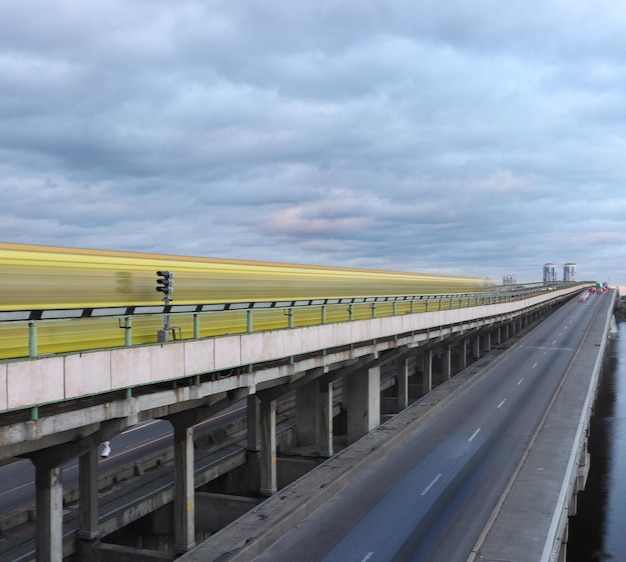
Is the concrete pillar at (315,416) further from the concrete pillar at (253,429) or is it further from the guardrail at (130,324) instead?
the guardrail at (130,324)

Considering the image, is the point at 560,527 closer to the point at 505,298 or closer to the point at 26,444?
the point at 26,444

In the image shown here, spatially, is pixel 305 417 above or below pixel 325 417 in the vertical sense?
below

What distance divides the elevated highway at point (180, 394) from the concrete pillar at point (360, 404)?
0.18 ft

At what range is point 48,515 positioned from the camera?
→ 48.3 ft

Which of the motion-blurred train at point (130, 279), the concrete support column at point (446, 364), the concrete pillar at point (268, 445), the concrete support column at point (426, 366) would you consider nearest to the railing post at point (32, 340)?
the motion-blurred train at point (130, 279)

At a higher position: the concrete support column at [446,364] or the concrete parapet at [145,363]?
the concrete parapet at [145,363]

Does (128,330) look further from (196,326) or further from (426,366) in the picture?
(426,366)

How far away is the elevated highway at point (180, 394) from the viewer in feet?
38.8

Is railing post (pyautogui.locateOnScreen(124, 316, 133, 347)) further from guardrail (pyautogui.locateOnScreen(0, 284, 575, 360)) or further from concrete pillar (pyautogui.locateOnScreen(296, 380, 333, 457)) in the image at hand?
concrete pillar (pyautogui.locateOnScreen(296, 380, 333, 457))

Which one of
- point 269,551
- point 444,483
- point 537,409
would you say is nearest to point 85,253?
point 269,551

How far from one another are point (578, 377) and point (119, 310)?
40.3 metres

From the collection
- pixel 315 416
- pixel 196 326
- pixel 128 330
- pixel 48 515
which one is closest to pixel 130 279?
pixel 196 326

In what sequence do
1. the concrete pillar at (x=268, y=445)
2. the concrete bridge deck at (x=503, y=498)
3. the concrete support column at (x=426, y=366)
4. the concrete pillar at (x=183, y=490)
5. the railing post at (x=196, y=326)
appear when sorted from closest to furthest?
1. the railing post at (x=196, y=326)
2. the concrete bridge deck at (x=503, y=498)
3. the concrete pillar at (x=183, y=490)
4. the concrete pillar at (x=268, y=445)
5. the concrete support column at (x=426, y=366)

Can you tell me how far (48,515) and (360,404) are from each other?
20.4 m
